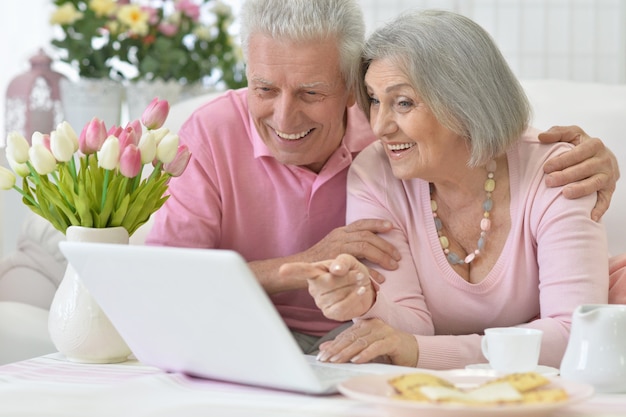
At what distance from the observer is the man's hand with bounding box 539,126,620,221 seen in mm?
1707

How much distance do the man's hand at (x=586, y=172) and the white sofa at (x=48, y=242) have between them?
1.40 ft

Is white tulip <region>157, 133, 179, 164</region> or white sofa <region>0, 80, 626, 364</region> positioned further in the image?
white sofa <region>0, 80, 626, 364</region>

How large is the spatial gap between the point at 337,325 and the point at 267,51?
0.62 meters

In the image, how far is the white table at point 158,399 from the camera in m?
1.16

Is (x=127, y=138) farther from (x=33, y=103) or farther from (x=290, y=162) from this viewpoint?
(x=33, y=103)

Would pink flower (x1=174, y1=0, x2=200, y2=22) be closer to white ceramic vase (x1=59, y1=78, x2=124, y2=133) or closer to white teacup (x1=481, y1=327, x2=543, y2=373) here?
white ceramic vase (x1=59, y1=78, x2=124, y2=133)

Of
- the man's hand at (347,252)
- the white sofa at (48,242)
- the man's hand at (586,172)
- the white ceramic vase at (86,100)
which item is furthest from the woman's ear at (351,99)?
the white ceramic vase at (86,100)

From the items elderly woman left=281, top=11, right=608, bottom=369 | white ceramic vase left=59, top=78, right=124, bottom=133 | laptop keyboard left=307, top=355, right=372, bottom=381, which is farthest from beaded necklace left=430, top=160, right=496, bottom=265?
white ceramic vase left=59, top=78, right=124, bottom=133

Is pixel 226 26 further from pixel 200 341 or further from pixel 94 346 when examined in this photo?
pixel 200 341

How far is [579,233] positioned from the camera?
1.67 metres

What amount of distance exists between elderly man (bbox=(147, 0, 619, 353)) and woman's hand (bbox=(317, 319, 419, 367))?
22 cm

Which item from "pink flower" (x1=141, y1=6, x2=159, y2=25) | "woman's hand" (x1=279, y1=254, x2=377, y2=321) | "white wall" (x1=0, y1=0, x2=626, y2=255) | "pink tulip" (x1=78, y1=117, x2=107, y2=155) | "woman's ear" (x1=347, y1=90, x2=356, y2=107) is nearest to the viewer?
"woman's hand" (x1=279, y1=254, x2=377, y2=321)

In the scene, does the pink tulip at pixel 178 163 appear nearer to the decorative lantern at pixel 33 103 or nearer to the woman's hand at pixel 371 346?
the woman's hand at pixel 371 346

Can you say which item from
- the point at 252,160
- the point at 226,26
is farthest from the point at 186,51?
the point at 252,160
